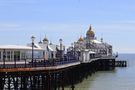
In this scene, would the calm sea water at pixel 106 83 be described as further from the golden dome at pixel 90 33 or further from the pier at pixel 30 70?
the golden dome at pixel 90 33

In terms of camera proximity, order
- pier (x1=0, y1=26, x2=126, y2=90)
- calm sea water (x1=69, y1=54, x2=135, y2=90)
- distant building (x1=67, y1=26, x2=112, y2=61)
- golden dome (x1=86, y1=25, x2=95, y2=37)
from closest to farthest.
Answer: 1. pier (x1=0, y1=26, x2=126, y2=90)
2. calm sea water (x1=69, y1=54, x2=135, y2=90)
3. distant building (x1=67, y1=26, x2=112, y2=61)
4. golden dome (x1=86, y1=25, x2=95, y2=37)

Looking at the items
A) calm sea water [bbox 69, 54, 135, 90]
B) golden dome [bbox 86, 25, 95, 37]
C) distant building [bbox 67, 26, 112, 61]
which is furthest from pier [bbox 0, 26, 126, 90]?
golden dome [bbox 86, 25, 95, 37]

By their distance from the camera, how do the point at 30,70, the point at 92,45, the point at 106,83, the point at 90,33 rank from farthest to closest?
the point at 90,33
the point at 92,45
the point at 106,83
the point at 30,70

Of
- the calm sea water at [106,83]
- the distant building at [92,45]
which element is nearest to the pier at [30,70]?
the calm sea water at [106,83]

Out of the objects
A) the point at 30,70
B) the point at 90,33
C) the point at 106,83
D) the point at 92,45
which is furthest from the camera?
the point at 90,33

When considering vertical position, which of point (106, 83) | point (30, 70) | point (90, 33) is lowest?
point (106, 83)

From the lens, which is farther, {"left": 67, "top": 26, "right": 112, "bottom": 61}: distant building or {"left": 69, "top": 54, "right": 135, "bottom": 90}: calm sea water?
{"left": 67, "top": 26, "right": 112, "bottom": 61}: distant building

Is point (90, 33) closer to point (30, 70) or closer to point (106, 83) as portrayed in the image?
point (106, 83)

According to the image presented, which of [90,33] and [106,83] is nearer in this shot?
[106,83]

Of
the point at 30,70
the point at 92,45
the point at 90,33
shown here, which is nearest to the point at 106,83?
the point at 30,70

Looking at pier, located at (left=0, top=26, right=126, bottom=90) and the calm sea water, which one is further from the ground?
pier, located at (left=0, top=26, right=126, bottom=90)

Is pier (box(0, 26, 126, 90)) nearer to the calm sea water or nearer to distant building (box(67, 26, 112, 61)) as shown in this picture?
the calm sea water

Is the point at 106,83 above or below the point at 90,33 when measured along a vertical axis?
below

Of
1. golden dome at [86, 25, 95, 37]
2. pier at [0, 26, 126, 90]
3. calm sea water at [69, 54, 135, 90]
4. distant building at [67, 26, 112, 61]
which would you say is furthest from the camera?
golden dome at [86, 25, 95, 37]
